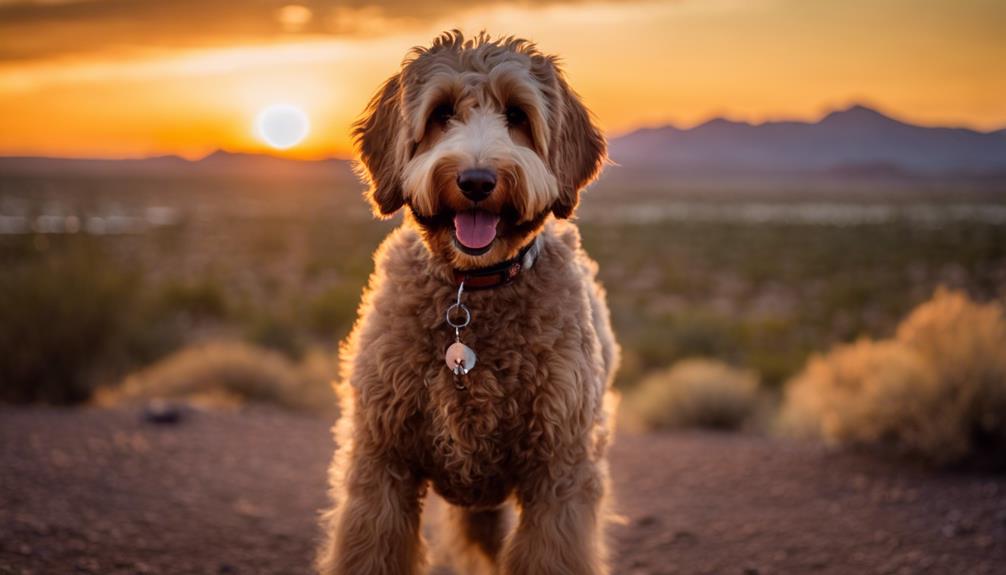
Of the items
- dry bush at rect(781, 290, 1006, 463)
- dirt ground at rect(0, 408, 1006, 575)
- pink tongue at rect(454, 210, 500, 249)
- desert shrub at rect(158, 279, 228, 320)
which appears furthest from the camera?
desert shrub at rect(158, 279, 228, 320)

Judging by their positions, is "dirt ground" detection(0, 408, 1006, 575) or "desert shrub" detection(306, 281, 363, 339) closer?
"dirt ground" detection(0, 408, 1006, 575)

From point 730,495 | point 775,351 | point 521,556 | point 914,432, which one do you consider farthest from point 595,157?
point 775,351

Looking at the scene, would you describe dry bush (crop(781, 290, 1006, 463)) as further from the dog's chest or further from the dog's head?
the dog's chest

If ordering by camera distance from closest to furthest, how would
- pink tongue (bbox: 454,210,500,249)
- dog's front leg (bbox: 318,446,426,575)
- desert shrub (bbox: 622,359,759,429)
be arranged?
pink tongue (bbox: 454,210,500,249) → dog's front leg (bbox: 318,446,426,575) → desert shrub (bbox: 622,359,759,429)

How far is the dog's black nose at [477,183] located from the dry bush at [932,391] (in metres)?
5.44

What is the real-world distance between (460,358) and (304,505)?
3750 mm

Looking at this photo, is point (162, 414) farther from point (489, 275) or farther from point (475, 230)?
point (475, 230)

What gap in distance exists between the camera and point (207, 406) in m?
9.34

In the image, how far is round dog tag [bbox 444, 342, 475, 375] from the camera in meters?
3.88

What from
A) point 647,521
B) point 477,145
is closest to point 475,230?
point 477,145

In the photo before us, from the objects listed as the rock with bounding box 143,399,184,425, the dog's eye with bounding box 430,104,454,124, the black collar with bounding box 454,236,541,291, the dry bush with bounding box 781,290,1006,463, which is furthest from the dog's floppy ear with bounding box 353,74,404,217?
the dry bush with bounding box 781,290,1006,463

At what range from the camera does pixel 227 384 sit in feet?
34.2

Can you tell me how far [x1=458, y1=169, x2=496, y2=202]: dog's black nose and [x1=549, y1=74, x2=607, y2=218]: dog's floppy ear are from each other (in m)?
0.63

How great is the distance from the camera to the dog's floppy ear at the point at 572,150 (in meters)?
4.23
